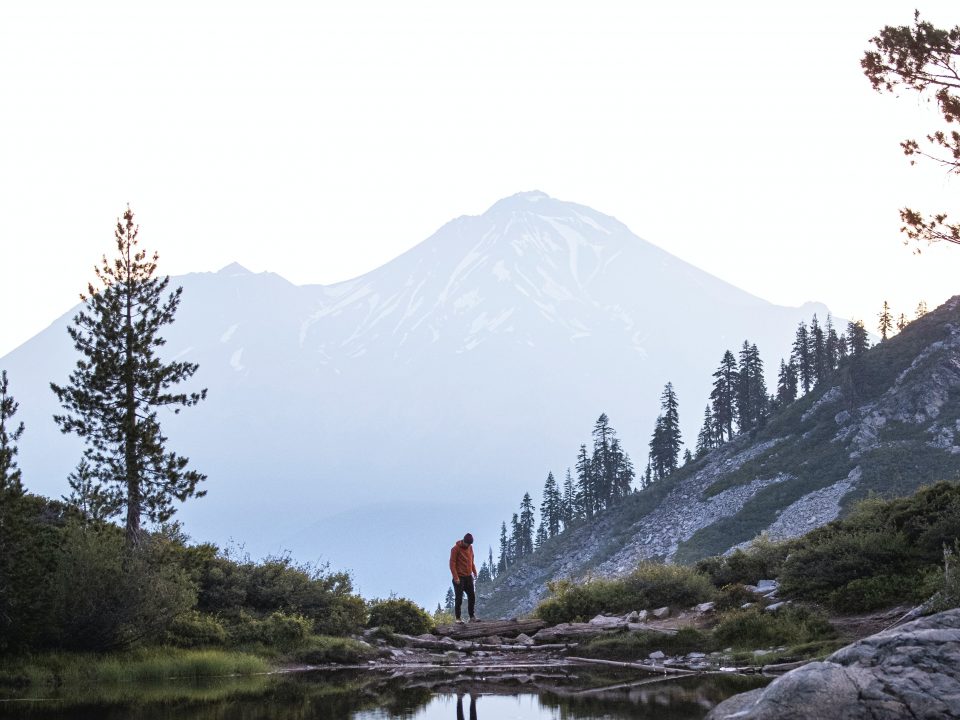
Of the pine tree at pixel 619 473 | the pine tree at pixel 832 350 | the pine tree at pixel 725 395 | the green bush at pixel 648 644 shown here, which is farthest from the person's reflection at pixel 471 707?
the pine tree at pixel 619 473

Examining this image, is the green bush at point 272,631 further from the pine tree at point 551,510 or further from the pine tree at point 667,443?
the pine tree at point 551,510

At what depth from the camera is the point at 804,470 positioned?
95.0 metres

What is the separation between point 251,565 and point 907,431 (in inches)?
3234

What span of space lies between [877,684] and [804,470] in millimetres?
88629

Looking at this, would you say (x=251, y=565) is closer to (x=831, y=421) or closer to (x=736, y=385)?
(x=831, y=421)

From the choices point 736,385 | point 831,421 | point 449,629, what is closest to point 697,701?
point 449,629

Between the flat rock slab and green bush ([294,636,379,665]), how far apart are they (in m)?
3.10

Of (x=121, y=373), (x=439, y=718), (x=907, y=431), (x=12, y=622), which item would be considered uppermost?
(x=907, y=431)

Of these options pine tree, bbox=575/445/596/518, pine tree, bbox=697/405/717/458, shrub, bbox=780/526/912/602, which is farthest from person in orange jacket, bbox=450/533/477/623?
pine tree, bbox=575/445/596/518

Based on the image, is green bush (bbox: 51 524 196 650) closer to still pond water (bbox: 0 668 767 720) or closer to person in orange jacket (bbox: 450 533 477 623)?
still pond water (bbox: 0 668 767 720)

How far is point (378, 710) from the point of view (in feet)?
49.8

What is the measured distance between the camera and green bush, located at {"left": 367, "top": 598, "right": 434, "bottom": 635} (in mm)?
26516

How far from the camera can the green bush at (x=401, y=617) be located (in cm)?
2652

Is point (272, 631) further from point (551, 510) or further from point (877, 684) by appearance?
point (551, 510)
